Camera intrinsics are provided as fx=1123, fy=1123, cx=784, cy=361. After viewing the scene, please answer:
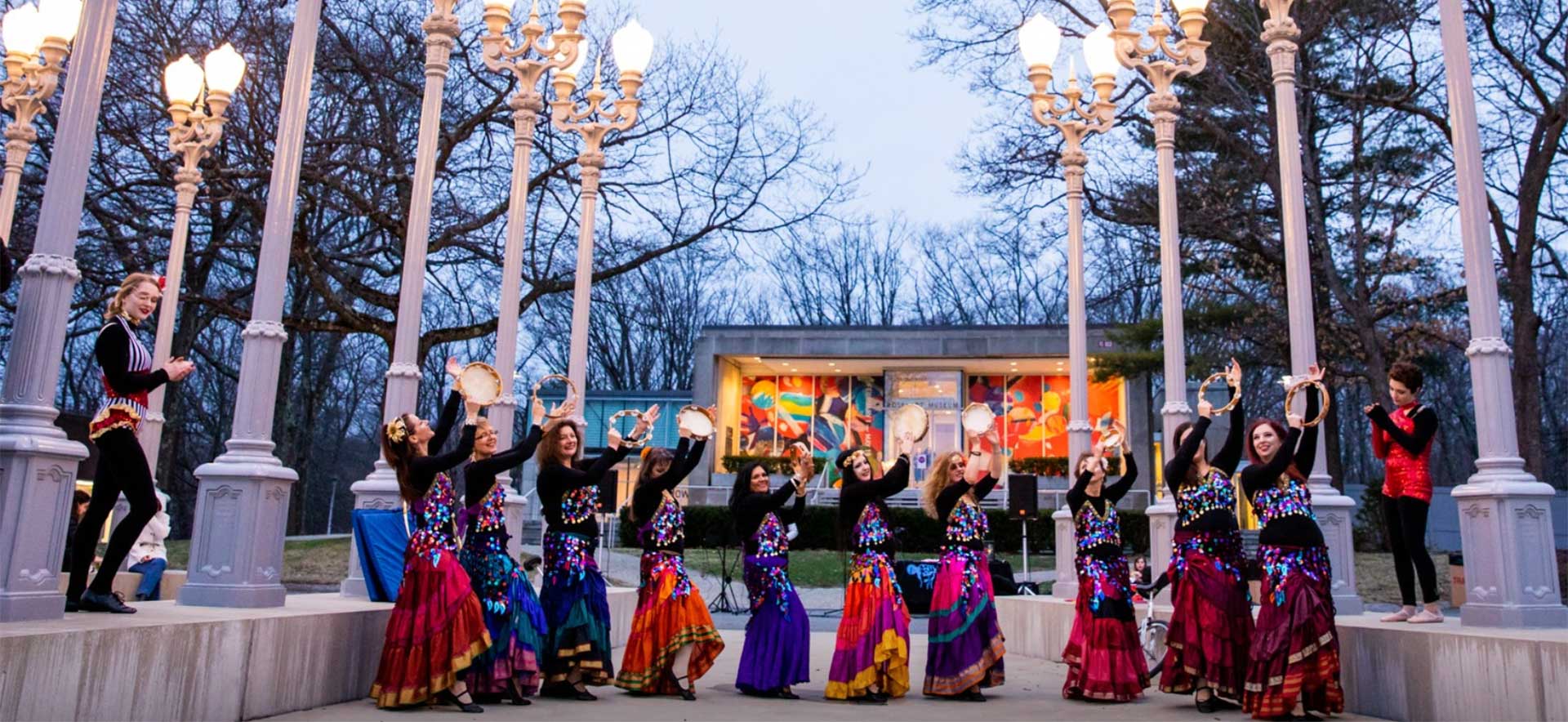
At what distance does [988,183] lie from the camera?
2408 centimetres

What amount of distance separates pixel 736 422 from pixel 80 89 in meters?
35.0

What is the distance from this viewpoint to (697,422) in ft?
26.5

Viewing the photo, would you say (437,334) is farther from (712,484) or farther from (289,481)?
(712,484)

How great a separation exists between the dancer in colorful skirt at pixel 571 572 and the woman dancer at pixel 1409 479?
4.80 meters

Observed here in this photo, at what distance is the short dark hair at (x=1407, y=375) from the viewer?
23.0 feet

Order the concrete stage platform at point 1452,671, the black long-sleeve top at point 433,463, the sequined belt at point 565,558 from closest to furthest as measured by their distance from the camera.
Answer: the concrete stage platform at point 1452,671 < the black long-sleeve top at point 433,463 < the sequined belt at point 565,558

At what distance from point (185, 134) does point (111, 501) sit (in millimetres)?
6579

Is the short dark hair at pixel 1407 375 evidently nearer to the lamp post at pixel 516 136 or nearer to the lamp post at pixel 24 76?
the lamp post at pixel 516 136

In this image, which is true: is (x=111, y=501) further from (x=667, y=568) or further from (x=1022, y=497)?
(x=1022, y=497)

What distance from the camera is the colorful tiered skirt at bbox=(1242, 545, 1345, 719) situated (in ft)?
21.3

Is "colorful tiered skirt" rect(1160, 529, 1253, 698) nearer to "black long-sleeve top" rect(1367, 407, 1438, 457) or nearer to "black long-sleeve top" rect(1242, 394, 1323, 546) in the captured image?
"black long-sleeve top" rect(1242, 394, 1323, 546)

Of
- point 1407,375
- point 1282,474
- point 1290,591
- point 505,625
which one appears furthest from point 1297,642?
point 505,625

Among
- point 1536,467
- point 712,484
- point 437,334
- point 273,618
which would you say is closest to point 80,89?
point 273,618

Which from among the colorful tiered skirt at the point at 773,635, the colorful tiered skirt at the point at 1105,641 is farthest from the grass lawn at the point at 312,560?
the colorful tiered skirt at the point at 1105,641
